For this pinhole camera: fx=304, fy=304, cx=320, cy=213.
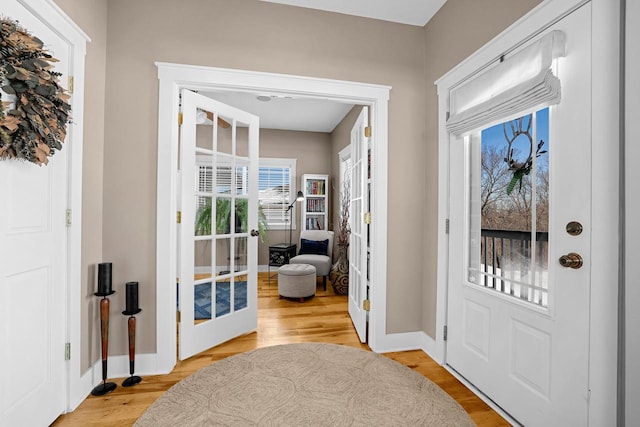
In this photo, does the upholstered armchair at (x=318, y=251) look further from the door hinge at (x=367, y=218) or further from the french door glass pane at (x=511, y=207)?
the french door glass pane at (x=511, y=207)

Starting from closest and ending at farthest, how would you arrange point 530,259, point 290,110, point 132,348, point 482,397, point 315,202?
point 530,259 → point 482,397 → point 132,348 → point 290,110 → point 315,202

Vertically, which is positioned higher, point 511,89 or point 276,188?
point 511,89

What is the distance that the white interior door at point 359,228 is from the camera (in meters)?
2.66

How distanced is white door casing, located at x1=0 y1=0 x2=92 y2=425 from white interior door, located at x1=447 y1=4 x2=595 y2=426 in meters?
2.41

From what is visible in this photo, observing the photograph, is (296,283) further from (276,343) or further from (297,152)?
(297,152)

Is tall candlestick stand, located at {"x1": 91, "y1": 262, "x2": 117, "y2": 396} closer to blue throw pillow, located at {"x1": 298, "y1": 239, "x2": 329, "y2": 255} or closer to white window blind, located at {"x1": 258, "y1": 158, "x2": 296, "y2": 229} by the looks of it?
blue throw pillow, located at {"x1": 298, "y1": 239, "x2": 329, "y2": 255}

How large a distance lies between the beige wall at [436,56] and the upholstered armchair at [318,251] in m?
2.10

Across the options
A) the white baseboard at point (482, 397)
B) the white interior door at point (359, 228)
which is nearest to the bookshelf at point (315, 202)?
the white interior door at point (359, 228)

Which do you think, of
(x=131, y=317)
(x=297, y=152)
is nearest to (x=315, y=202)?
(x=297, y=152)

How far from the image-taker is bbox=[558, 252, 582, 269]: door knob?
131 cm

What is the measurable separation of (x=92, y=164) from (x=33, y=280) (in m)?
0.77

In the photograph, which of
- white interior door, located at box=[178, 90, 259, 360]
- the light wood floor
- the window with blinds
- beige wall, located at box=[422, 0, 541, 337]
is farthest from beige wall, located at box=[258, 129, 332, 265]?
beige wall, located at box=[422, 0, 541, 337]

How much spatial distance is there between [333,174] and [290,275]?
2.51 meters

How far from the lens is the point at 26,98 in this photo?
1290mm
